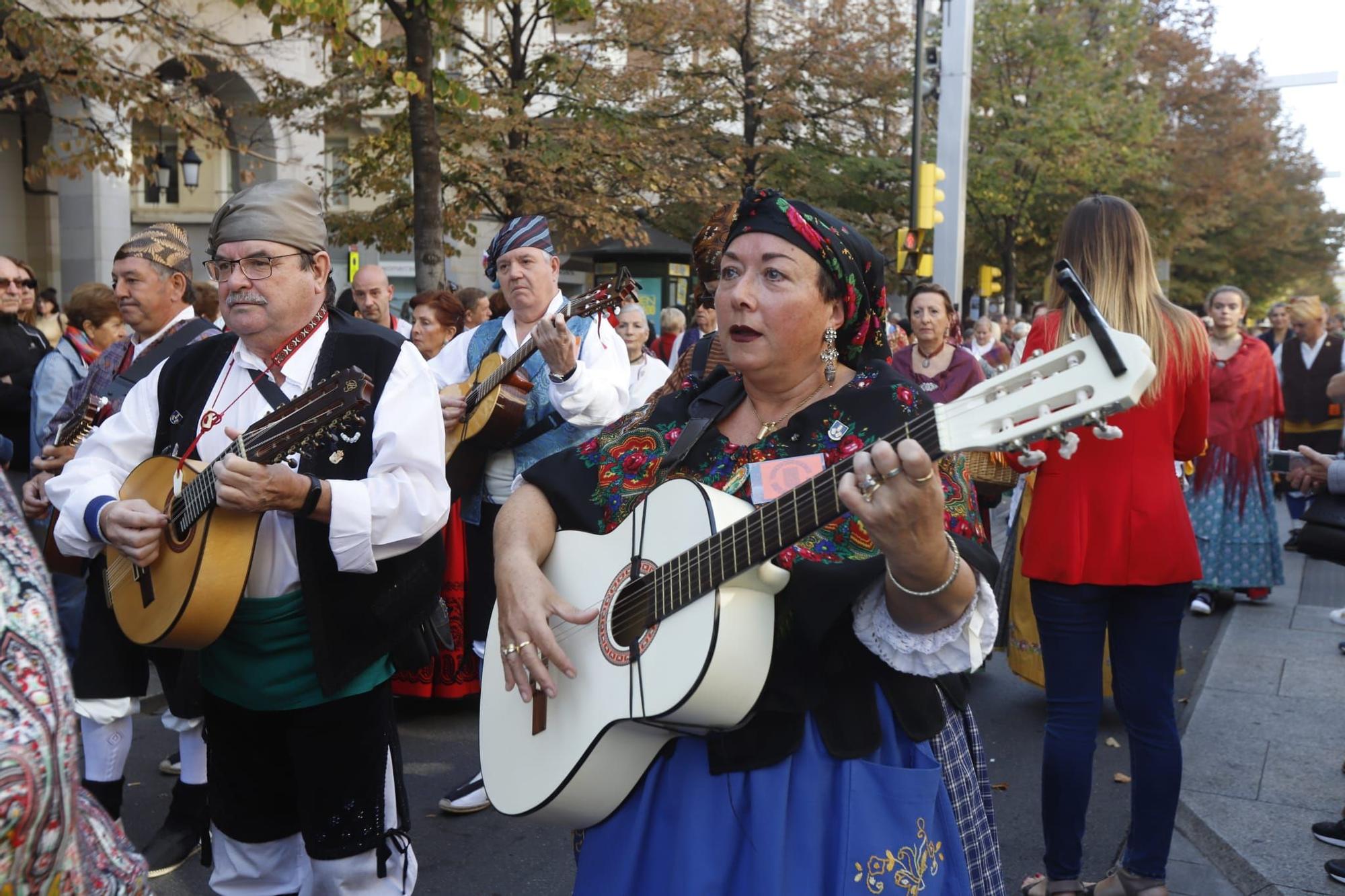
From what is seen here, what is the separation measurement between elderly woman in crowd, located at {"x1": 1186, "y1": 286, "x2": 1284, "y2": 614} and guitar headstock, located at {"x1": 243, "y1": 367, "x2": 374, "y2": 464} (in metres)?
6.77

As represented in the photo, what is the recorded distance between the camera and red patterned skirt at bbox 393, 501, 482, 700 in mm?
5836

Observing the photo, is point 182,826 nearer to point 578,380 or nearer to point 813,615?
point 578,380

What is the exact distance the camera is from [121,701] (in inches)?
156

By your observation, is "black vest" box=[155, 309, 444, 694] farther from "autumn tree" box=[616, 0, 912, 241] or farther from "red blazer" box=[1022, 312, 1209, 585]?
"autumn tree" box=[616, 0, 912, 241]

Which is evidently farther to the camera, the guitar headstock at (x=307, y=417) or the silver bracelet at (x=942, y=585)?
the guitar headstock at (x=307, y=417)

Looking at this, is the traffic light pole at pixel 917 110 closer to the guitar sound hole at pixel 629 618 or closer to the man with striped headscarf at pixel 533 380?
the man with striped headscarf at pixel 533 380

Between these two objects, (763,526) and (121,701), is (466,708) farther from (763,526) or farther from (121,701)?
(763,526)

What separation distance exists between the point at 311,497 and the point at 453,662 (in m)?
3.15

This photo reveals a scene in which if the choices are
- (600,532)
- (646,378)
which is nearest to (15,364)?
(646,378)

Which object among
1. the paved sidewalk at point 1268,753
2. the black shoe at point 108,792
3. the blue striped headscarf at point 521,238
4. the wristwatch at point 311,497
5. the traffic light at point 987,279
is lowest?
the paved sidewalk at point 1268,753

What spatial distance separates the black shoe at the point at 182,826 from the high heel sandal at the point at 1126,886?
120 inches

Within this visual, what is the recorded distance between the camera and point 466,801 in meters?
4.77

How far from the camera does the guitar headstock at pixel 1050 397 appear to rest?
157 cm

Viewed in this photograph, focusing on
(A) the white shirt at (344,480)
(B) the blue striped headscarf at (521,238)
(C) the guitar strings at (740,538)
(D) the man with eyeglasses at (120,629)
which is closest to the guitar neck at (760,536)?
(C) the guitar strings at (740,538)
